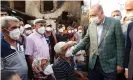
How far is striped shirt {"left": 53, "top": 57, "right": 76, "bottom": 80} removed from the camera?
4.72 m

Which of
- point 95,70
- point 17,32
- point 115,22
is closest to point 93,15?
point 115,22

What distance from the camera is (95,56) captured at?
204 inches

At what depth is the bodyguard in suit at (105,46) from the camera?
4.92 m

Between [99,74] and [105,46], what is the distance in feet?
1.75

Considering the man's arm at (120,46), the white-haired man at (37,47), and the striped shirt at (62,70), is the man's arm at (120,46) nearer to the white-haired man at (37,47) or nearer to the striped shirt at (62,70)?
the striped shirt at (62,70)

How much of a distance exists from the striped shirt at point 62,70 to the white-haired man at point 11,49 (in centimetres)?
48

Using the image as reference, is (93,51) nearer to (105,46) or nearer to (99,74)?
(105,46)

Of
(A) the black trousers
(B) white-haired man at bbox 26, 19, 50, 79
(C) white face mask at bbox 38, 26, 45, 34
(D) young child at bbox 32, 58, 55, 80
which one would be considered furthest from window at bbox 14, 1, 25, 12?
(A) the black trousers

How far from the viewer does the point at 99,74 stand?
5219mm

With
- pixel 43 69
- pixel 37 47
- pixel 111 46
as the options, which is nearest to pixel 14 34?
pixel 43 69

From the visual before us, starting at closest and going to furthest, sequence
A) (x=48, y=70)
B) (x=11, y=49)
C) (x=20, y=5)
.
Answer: (x=11, y=49) → (x=48, y=70) → (x=20, y=5)

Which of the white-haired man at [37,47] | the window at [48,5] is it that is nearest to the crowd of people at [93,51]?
the white-haired man at [37,47]

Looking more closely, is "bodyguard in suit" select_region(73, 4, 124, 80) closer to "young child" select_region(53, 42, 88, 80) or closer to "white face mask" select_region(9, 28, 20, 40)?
"young child" select_region(53, 42, 88, 80)

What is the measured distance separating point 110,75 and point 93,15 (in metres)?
0.99
